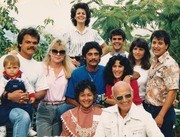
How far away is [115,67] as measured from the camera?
6539mm

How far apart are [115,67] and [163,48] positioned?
76 centimetres

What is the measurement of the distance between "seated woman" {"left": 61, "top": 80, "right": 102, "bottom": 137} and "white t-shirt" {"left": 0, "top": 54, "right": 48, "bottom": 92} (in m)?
0.62

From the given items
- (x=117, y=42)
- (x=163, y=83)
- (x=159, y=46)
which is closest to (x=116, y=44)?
(x=117, y=42)

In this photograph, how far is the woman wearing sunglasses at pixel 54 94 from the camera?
260 inches

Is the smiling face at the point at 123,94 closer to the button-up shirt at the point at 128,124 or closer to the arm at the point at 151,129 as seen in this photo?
the button-up shirt at the point at 128,124

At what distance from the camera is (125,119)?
5.58 meters

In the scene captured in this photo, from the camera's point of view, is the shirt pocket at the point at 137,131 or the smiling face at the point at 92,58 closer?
the shirt pocket at the point at 137,131

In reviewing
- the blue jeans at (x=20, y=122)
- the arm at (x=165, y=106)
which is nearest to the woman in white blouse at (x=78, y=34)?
the blue jeans at (x=20, y=122)

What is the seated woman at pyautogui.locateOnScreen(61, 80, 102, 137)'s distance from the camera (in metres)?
6.22

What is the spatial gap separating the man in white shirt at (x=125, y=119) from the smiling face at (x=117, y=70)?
92 centimetres

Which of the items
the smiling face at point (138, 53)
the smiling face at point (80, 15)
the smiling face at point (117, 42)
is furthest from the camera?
the smiling face at point (80, 15)

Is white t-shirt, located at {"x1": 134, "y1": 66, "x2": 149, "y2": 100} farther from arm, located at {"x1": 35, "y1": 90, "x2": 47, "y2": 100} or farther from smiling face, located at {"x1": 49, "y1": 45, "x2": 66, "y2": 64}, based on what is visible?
arm, located at {"x1": 35, "y1": 90, "x2": 47, "y2": 100}

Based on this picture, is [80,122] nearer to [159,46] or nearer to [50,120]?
[50,120]

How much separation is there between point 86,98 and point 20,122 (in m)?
0.99
